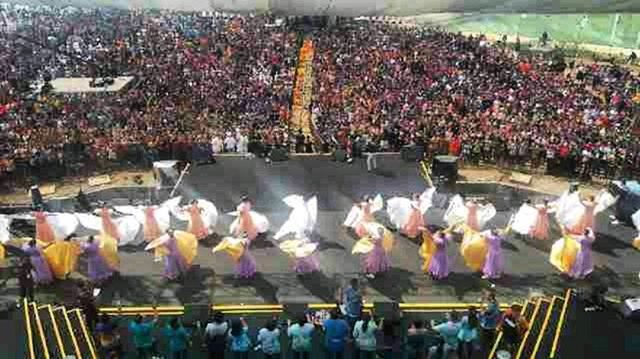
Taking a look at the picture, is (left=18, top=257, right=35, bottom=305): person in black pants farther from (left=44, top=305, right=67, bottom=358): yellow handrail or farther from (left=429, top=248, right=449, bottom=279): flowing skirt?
(left=429, top=248, right=449, bottom=279): flowing skirt

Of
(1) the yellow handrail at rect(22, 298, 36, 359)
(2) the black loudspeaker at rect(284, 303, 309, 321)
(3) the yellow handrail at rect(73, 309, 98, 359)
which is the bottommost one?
(3) the yellow handrail at rect(73, 309, 98, 359)

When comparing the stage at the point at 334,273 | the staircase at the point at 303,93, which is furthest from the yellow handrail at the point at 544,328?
the staircase at the point at 303,93

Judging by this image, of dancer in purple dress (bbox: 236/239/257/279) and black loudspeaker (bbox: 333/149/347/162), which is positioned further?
black loudspeaker (bbox: 333/149/347/162)

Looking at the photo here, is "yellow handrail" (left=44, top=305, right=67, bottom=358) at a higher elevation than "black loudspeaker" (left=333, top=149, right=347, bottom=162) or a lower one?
lower

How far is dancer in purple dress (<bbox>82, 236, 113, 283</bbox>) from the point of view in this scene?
16.4 m

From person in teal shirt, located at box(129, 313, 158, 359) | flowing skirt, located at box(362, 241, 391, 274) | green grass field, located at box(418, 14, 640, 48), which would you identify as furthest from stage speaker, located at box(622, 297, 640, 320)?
green grass field, located at box(418, 14, 640, 48)

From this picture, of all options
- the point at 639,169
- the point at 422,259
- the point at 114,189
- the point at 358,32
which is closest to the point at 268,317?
the point at 422,259

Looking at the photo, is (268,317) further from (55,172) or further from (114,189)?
(55,172)

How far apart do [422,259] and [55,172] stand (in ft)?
50.5

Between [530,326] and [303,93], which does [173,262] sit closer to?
[530,326]

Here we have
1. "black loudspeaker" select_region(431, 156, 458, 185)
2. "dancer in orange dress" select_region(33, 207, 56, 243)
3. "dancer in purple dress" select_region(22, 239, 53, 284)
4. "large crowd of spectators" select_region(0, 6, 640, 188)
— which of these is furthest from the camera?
"large crowd of spectators" select_region(0, 6, 640, 188)

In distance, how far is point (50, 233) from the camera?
→ 58.3ft

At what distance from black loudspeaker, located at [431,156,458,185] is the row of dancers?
4.95 m

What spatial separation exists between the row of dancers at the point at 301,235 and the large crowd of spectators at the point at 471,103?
736cm
